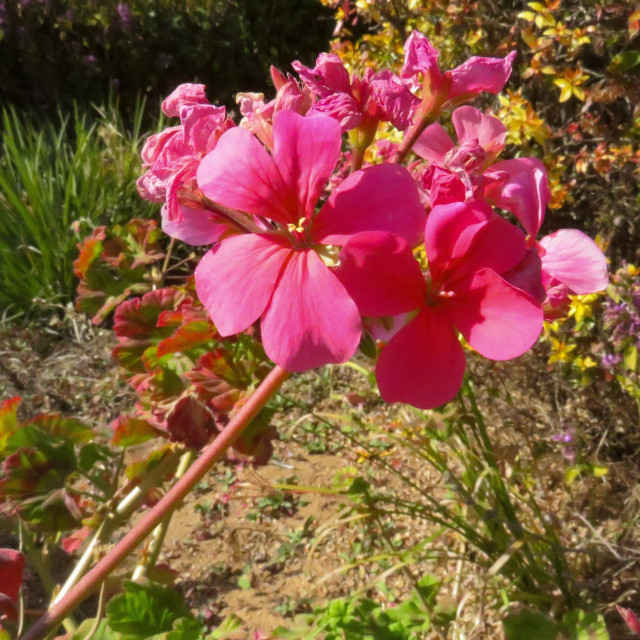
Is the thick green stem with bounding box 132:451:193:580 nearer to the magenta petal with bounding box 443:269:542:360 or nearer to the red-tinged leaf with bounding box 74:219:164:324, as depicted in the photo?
the red-tinged leaf with bounding box 74:219:164:324

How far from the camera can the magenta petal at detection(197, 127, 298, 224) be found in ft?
1.59

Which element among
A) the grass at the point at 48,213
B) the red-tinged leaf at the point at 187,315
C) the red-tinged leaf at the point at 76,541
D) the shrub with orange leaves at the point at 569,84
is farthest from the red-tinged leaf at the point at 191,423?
the grass at the point at 48,213

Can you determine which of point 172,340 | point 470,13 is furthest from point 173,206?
point 470,13

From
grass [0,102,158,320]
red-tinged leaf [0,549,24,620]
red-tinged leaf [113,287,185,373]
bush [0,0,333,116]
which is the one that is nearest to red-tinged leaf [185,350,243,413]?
red-tinged leaf [113,287,185,373]

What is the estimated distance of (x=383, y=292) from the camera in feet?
1.57

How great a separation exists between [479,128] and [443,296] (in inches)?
7.8

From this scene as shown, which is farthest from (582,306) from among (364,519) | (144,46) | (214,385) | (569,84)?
(144,46)

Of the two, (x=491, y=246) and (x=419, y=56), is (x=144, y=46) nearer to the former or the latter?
(x=419, y=56)

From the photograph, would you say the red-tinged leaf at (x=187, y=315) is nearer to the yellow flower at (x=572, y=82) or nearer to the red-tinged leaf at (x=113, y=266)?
the red-tinged leaf at (x=113, y=266)

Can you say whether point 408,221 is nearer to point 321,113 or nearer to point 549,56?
point 321,113

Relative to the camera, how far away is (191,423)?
38.3 inches

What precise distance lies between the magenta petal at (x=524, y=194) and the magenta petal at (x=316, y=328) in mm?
170

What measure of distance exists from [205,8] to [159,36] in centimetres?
47

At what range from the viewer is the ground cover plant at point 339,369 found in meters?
0.48
